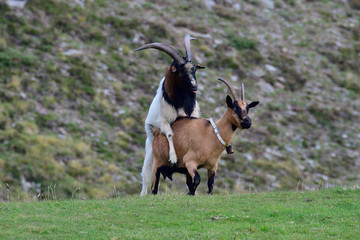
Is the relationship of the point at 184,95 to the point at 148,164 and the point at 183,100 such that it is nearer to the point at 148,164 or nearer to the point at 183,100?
the point at 183,100

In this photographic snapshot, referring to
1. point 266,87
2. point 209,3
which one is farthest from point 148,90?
point 209,3

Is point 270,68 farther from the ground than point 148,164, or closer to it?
closer to it

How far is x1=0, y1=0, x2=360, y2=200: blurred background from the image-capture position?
23984mm

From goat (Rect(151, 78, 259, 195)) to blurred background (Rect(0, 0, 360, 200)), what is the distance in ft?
23.7

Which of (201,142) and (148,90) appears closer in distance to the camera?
(201,142)

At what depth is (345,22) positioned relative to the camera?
39.3 metres

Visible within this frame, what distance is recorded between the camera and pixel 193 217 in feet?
36.3

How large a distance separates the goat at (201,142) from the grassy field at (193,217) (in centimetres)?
102

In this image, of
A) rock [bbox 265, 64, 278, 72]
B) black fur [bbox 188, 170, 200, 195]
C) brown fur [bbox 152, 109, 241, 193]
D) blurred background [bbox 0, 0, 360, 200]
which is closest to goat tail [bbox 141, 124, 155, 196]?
brown fur [bbox 152, 109, 241, 193]

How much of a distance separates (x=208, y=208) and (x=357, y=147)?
1973 cm

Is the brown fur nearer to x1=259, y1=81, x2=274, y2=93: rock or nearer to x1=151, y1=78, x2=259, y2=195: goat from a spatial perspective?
x1=151, y1=78, x2=259, y2=195: goat

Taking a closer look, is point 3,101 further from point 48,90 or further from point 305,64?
point 305,64

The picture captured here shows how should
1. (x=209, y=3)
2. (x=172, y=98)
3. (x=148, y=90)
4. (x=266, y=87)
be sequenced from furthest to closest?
(x=209, y=3) < (x=266, y=87) < (x=148, y=90) < (x=172, y=98)

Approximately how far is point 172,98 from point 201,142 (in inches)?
63.3
